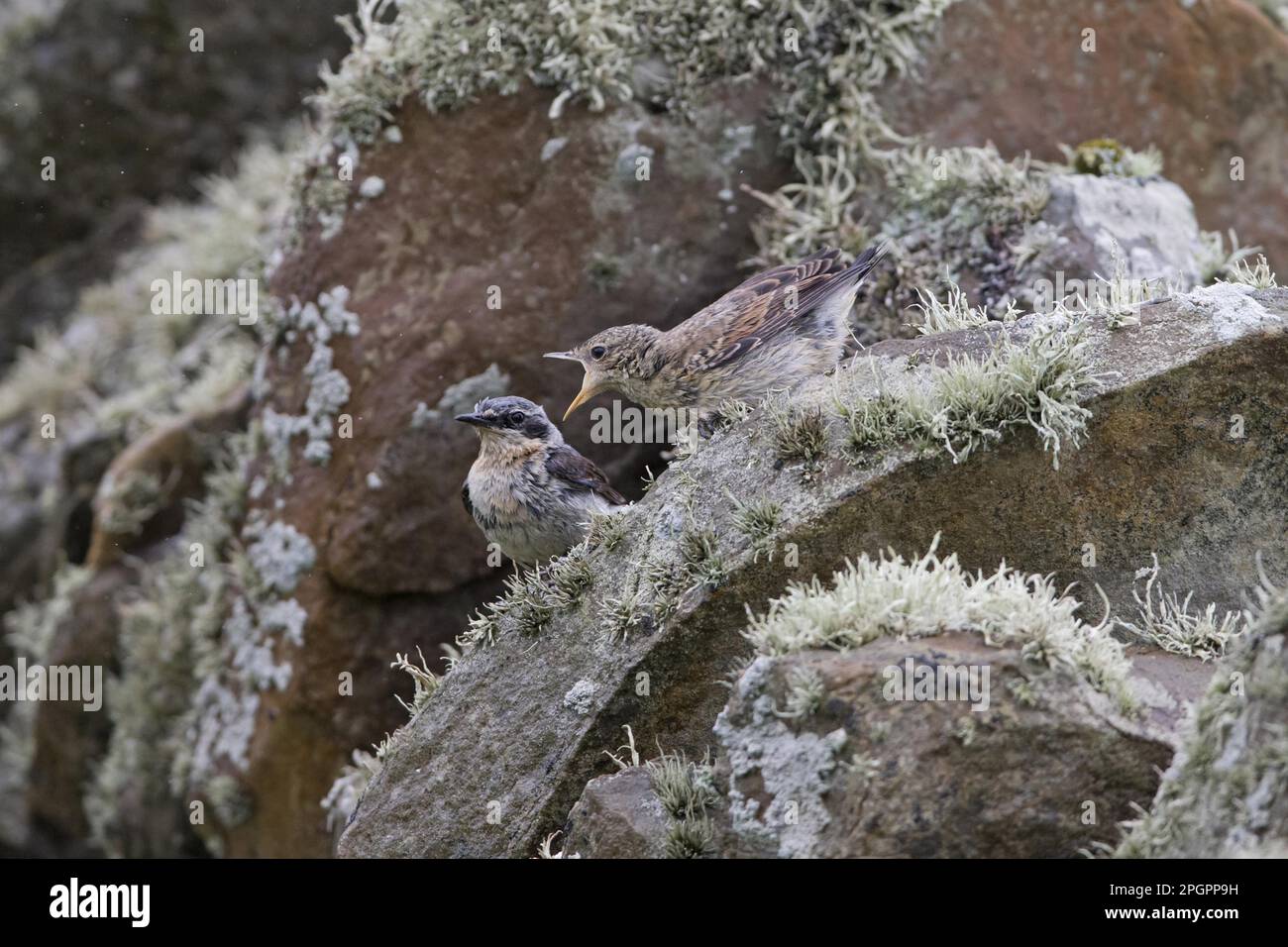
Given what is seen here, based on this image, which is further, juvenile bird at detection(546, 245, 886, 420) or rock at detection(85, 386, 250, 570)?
rock at detection(85, 386, 250, 570)

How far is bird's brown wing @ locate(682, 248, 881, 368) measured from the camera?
7844 millimetres

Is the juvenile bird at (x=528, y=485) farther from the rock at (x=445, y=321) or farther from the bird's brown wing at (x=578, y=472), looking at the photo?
the rock at (x=445, y=321)

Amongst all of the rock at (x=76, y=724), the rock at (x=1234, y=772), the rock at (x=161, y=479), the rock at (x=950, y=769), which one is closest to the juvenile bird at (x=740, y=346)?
the rock at (x=950, y=769)

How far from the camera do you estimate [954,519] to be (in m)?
6.31

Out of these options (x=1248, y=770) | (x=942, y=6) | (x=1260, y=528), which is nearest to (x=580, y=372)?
(x=942, y=6)

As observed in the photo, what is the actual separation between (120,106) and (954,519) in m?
13.3

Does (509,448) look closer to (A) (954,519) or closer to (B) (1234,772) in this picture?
(A) (954,519)

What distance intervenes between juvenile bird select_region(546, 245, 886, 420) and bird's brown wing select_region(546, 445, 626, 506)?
0.53 metres

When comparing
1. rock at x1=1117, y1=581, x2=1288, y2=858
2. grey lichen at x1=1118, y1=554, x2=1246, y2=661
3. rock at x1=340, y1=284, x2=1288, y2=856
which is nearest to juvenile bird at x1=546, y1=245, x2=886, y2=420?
rock at x1=340, y1=284, x2=1288, y2=856

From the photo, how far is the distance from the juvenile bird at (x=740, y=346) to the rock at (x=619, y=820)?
2.76m

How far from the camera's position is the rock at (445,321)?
946 cm

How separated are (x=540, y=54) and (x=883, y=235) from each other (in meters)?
2.75

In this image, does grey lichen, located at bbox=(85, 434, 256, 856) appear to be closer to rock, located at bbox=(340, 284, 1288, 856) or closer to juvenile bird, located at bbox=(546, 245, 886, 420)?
juvenile bird, located at bbox=(546, 245, 886, 420)
